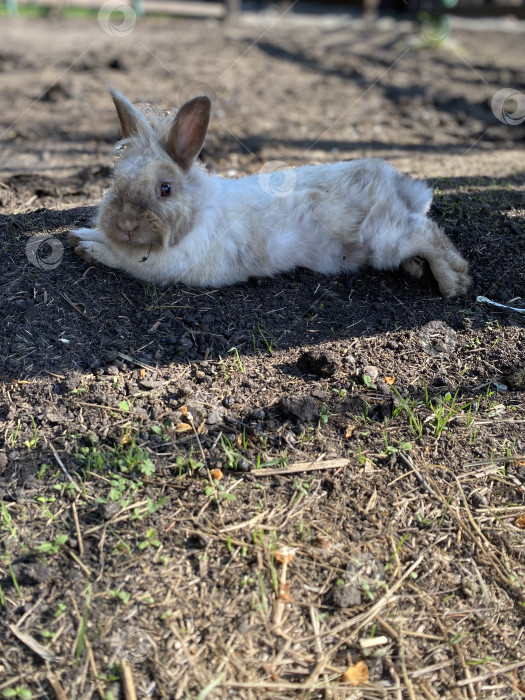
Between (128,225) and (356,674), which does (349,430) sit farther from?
(128,225)

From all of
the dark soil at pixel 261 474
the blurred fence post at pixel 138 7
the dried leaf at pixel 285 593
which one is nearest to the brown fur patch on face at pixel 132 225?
the dark soil at pixel 261 474

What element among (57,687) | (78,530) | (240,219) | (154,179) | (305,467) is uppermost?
(154,179)

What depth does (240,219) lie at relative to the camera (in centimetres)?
409

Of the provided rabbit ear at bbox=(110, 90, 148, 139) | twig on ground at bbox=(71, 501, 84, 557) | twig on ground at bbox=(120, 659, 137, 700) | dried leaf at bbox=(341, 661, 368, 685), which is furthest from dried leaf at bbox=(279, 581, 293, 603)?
rabbit ear at bbox=(110, 90, 148, 139)

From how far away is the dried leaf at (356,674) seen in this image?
2.38m

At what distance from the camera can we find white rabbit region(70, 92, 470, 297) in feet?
12.1

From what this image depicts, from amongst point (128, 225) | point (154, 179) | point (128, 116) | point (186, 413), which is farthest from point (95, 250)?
point (186, 413)

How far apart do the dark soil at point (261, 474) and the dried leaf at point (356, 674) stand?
0.08 feet

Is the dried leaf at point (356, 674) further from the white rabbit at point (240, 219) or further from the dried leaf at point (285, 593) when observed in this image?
the white rabbit at point (240, 219)

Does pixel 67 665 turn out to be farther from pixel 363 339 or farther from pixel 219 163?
pixel 219 163

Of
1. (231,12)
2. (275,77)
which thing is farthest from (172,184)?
(231,12)

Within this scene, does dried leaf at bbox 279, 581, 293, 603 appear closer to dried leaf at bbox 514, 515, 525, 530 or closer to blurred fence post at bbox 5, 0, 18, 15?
dried leaf at bbox 514, 515, 525, 530

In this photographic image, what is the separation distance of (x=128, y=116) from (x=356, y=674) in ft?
10.6

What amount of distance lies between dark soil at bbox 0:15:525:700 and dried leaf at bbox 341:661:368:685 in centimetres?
3
